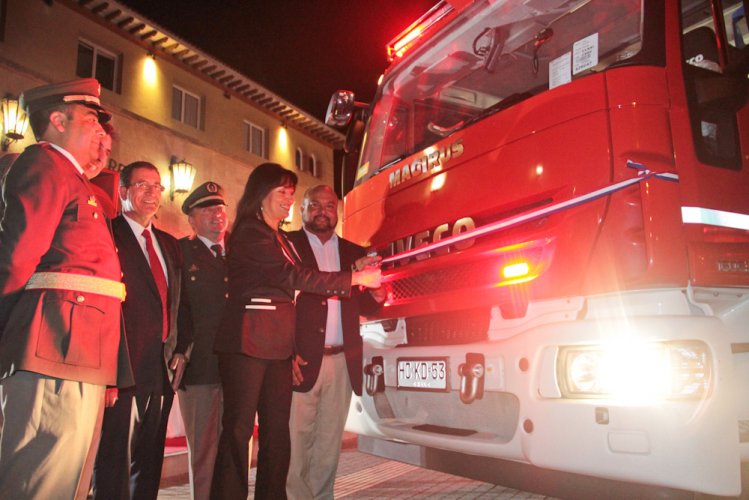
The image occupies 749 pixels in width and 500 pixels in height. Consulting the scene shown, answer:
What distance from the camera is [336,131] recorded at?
20.0 m

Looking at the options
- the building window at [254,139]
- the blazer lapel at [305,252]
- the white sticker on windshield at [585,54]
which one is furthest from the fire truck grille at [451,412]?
the building window at [254,139]

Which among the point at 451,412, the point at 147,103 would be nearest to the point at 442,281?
the point at 451,412

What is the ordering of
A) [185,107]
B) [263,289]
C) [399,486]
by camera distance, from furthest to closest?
A: [185,107]
[399,486]
[263,289]

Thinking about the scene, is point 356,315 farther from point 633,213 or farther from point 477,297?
point 633,213

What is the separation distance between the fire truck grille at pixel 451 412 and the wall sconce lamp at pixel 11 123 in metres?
9.13

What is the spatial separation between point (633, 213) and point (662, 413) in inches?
29.6

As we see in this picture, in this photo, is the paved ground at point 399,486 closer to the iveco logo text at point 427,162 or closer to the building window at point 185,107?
the iveco logo text at point 427,162

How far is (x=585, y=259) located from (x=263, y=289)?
156 cm

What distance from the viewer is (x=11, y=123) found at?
9758mm

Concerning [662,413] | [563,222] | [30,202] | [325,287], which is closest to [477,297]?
[563,222]

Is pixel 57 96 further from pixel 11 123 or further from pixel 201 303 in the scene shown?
pixel 11 123

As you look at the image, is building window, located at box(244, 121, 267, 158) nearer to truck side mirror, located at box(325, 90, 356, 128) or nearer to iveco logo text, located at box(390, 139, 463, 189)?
truck side mirror, located at box(325, 90, 356, 128)

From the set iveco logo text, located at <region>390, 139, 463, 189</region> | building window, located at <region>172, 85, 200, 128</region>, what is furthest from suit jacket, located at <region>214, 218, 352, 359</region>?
building window, located at <region>172, 85, 200, 128</region>

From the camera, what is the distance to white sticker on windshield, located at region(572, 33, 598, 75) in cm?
267
